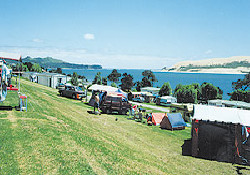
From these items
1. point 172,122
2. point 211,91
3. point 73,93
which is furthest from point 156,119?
point 211,91

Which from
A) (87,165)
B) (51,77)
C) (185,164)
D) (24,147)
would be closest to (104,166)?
(87,165)

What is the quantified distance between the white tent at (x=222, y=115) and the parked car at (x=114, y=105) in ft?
31.2

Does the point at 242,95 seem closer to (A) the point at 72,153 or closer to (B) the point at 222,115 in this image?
(B) the point at 222,115

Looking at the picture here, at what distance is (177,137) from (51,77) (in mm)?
33443

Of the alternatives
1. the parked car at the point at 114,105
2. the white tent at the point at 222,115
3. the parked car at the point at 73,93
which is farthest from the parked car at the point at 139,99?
the white tent at the point at 222,115

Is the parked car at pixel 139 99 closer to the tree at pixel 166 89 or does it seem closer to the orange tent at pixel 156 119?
the tree at pixel 166 89

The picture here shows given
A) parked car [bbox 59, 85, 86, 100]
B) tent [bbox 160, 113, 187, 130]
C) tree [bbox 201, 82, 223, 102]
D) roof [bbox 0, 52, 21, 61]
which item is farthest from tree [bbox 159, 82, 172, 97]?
roof [bbox 0, 52, 21, 61]

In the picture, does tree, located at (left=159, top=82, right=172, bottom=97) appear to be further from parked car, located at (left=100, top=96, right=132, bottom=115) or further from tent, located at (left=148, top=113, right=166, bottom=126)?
tent, located at (left=148, top=113, right=166, bottom=126)

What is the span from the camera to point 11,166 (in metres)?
6.03

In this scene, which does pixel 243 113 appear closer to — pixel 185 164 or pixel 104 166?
pixel 185 164

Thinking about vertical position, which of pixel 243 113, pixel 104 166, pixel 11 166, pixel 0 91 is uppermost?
pixel 0 91

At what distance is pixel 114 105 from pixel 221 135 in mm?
10964

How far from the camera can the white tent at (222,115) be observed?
36.2 ft

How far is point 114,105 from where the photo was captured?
65.5 feet
